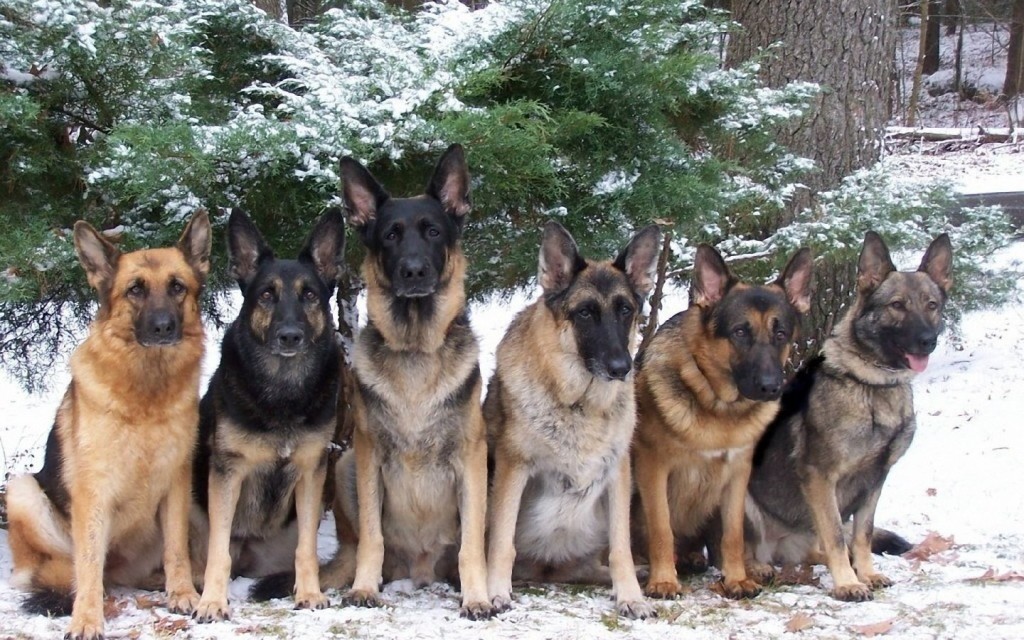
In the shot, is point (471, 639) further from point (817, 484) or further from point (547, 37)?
point (547, 37)

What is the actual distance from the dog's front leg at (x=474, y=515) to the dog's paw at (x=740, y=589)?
4.55 ft

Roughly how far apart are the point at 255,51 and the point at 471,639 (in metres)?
4.23

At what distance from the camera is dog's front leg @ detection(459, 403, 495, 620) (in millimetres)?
5020

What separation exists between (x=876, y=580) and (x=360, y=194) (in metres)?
3.67

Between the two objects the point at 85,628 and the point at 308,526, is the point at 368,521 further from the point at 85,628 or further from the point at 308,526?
the point at 85,628

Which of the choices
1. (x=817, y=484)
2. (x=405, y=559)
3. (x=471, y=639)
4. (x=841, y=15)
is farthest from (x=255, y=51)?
(x=841, y=15)

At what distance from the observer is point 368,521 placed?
17.0 feet

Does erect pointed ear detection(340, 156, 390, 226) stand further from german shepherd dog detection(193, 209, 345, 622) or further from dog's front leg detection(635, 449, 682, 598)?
dog's front leg detection(635, 449, 682, 598)

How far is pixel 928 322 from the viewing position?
5.68 metres

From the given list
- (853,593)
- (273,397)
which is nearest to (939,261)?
(853,593)

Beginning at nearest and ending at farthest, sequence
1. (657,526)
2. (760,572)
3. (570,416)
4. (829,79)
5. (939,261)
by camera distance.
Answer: (570,416)
(657,526)
(760,572)
(939,261)
(829,79)

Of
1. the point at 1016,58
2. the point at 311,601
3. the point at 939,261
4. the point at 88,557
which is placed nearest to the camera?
the point at 88,557

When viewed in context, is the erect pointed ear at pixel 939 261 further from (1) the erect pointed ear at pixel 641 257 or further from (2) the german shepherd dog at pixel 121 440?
(2) the german shepherd dog at pixel 121 440

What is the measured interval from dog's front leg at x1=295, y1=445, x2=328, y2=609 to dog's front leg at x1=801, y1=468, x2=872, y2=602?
2.83 m
